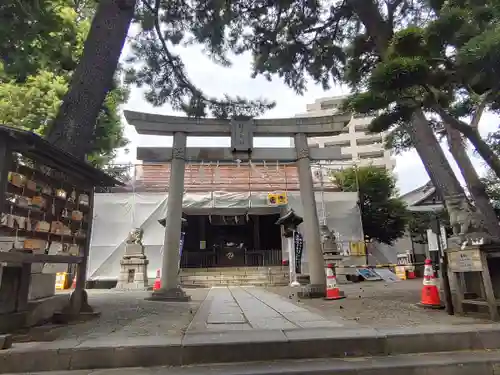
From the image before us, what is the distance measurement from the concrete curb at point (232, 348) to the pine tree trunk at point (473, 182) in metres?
2.98

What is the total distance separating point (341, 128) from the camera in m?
9.23

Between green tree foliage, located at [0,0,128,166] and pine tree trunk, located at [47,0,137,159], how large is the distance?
1.79 feet

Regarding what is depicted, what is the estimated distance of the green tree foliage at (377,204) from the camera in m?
19.8

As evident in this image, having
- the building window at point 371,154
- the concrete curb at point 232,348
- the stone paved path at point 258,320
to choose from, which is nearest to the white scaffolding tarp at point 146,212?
the stone paved path at point 258,320

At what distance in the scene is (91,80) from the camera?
18.9ft

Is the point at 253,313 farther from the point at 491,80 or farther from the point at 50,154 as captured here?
the point at 491,80

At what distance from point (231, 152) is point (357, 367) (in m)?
6.59

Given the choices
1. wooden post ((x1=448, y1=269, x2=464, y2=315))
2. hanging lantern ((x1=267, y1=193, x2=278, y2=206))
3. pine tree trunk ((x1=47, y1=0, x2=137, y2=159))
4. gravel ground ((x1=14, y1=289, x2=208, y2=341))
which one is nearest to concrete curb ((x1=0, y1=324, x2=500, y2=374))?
gravel ground ((x1=14, y1=289, x2=208, y2=341))

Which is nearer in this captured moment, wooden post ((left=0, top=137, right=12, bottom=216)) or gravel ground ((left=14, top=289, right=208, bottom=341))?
wooden post ((left=0, top=137, right=12, bottom=216))

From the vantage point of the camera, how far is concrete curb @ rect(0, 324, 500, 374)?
3191 mm

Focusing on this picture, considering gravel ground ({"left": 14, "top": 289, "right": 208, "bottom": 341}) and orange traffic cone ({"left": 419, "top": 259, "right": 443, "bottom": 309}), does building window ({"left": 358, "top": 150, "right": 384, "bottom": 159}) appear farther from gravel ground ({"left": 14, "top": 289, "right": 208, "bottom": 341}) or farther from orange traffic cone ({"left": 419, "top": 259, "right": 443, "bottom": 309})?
gravel ground ({"left": 14, "top": 289, "right": 208, "bottom": 341})

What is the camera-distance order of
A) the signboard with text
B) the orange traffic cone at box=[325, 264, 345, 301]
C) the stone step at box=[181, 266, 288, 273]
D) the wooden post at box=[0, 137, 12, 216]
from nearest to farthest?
the wooden post at box=[0, 137, 12, 216], the signboard with text, the orange traffic cone at box=[325, 264, 345, 301], the stone step at box=[181, 266, 288, 273]

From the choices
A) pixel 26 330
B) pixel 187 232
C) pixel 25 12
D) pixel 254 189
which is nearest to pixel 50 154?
pixel 26 330

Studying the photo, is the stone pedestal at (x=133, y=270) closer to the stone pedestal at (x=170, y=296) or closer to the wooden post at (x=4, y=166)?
the stone pedestal at (x=170, y=296)
